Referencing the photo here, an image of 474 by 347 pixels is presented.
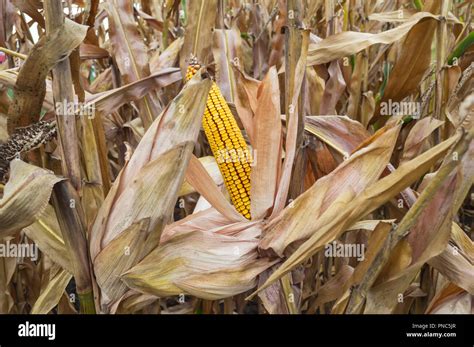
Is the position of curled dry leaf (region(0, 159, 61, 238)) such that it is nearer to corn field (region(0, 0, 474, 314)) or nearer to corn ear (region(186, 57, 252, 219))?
corn field (region(0, 0, 474, 314))

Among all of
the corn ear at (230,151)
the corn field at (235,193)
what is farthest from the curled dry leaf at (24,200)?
the corn ear at (230,151)

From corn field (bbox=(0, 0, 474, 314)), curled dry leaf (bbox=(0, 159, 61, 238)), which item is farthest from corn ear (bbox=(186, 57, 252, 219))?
curled dry leaf (bbox=(0, 159, 61, 238))

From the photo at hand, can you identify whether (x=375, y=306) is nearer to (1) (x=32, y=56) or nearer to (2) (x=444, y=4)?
(1) (x=32, y=56)

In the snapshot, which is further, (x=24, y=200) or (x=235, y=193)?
(x=235, y=193)

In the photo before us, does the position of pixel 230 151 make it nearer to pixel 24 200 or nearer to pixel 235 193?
pixel 235 193

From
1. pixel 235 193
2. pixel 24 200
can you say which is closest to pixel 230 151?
pixel 235 193

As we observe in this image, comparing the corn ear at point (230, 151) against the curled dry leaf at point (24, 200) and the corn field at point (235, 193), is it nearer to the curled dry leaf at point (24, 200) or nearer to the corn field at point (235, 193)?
the corn field at point (235, 193)

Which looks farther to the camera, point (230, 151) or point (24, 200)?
point (230, 151)

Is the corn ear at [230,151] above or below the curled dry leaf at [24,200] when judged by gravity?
above

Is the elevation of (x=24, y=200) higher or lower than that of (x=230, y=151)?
lower

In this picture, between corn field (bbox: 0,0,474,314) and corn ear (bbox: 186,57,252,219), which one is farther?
corn ear (bbox: 186,57,252,219)

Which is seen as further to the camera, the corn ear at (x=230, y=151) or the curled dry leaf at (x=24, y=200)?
the corn ear at (x=230, y=151)
